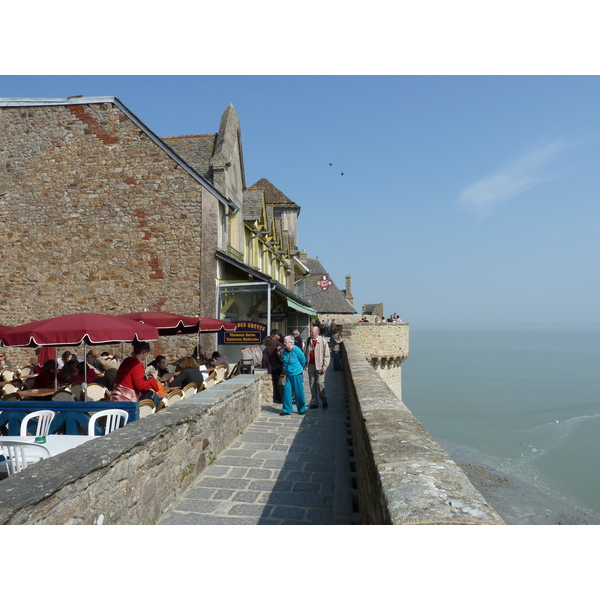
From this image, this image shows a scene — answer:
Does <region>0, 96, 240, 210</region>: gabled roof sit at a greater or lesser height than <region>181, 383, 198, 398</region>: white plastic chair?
greater

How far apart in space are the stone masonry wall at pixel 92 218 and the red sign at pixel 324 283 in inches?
1106

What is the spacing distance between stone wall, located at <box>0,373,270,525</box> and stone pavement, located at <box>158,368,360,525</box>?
23 centimetres

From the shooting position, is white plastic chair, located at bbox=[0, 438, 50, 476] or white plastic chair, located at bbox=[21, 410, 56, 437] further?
white plastic chair, located at bbox=[21, 410, 56, 437]

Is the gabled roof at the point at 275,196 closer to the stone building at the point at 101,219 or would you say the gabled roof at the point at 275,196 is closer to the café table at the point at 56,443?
the stone building at the point at 101,219

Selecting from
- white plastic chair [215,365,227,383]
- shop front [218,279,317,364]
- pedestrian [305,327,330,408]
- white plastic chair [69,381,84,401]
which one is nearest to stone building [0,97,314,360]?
shop front [218,279,317,364]

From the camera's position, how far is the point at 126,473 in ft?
11.7

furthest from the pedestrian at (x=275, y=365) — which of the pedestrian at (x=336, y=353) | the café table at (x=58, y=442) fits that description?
the pedestrian at (x=336, y=353)

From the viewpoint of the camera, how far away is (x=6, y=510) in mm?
2324

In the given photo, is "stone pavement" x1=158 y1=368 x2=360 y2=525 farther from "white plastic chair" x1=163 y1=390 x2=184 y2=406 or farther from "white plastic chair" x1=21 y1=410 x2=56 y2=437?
"white plastic chair" x1=21 y1=410 x2=56 y2=437

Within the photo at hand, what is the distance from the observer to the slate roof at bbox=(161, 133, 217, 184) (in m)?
15.5

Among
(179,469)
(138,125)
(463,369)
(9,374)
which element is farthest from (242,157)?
(463,369)

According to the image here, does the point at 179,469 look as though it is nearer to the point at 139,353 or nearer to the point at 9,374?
the point at 139,353

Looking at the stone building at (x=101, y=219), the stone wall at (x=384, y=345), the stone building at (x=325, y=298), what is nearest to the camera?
the stone building at (x=101, y=219)

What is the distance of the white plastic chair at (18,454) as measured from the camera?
4008 millimetres
